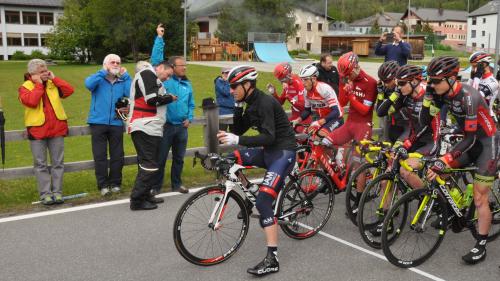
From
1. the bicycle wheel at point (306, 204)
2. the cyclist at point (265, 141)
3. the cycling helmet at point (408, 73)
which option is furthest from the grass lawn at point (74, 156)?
the cycling helmet at point (408, 73)

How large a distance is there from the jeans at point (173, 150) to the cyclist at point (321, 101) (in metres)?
2.08

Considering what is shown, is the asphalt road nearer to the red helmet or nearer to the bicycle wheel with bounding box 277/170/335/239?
the bicycle wheel with bounding box 277/170/335/239

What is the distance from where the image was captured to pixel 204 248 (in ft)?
17.4

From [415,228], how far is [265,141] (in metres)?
1.87

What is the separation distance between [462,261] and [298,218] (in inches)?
72.1

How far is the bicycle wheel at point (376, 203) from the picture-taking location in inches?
217

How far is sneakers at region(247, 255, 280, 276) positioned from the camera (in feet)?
15.9

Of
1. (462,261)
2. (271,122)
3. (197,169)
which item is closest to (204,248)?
(271,122)

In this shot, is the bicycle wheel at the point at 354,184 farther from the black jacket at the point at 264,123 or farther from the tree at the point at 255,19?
the tree at the point at 255,19

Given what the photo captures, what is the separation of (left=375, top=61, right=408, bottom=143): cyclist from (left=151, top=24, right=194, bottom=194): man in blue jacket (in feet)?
9.65

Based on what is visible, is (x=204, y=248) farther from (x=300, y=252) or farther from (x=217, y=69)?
(x=217, y=69)

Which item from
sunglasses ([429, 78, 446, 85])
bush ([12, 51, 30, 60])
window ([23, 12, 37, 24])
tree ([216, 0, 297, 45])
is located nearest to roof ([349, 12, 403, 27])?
tree ([216, 0, 297, 45])

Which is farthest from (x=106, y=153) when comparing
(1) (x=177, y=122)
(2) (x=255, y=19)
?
(2) (x=255, y=19)

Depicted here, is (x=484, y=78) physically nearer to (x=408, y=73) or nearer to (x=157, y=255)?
(x=408, y=73)
